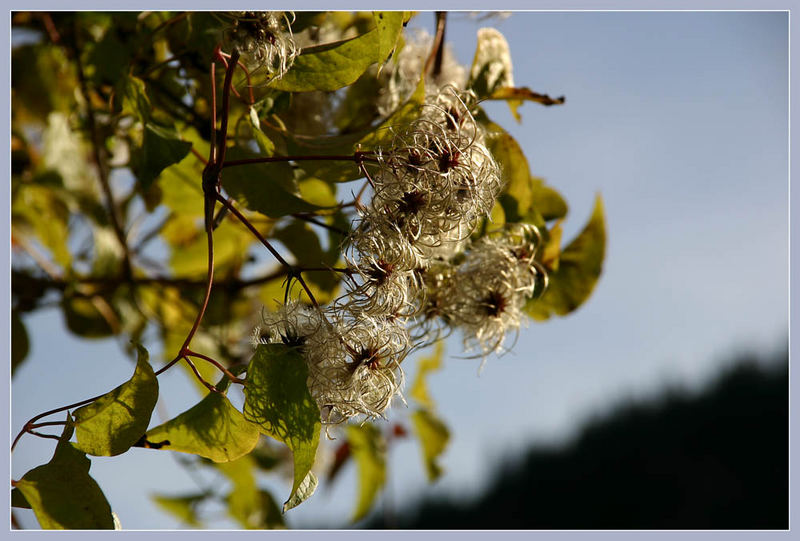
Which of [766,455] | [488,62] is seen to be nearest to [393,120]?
[488,62]

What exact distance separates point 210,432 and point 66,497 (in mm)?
84

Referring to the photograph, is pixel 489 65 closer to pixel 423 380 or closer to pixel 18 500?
pixel 18 500

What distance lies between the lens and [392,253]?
0.40 m

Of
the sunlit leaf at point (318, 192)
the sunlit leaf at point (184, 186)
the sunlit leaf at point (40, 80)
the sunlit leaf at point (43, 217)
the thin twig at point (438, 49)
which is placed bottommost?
the sunlit leaf at point (318, 192)

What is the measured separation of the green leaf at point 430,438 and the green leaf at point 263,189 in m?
0.61

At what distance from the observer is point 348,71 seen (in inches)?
17.2

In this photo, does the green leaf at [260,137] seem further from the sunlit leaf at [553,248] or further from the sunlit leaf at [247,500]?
the sunlit leaf at [247,500]

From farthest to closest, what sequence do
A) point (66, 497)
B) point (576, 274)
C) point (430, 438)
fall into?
A: point (430, 438) → point (576, 274) → point (66, 497)

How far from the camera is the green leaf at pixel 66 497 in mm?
390

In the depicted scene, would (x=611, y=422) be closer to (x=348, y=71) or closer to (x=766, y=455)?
(x=766, y=455)

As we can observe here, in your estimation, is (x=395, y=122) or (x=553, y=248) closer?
(x=395, y=122)

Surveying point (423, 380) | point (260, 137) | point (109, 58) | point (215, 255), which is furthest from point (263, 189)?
point (423, 380)

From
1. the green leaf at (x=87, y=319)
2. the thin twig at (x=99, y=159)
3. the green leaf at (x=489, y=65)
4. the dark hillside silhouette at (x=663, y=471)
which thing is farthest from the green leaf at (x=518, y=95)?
the dark hillside silhouette at (x=663, y=471)

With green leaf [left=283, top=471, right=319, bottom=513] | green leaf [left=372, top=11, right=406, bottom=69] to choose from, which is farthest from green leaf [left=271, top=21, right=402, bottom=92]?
green leaf [left=283, top=471, right=319, bottom=513]
